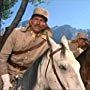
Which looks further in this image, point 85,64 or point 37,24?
point 85,64

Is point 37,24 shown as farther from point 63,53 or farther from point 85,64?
point 63,53

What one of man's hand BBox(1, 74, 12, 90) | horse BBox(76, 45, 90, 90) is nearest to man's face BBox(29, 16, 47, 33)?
man's hand BBox(1, 74, 12, 90)

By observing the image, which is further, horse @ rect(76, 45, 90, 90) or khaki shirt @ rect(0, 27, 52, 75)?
horse @ rect(76, 45, 90, 90)

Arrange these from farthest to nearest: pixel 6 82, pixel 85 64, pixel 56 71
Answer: pixel 85 64, pixel 6 82, pixel 56 71

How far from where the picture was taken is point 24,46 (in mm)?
8625

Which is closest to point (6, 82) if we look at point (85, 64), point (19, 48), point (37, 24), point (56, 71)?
point (19, 48)

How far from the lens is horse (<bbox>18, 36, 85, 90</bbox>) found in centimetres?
665

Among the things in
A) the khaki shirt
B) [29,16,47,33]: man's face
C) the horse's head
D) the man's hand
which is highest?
[29,16,47,33]: man's face

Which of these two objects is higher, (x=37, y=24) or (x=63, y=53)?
(x=37, y=24)

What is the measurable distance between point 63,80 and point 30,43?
7.06ft

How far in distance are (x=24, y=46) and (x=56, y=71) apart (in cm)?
194

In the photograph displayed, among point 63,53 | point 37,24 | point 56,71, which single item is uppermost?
point 37,24

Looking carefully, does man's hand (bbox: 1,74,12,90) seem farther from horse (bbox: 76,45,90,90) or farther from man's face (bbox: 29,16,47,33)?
horse (bbox: 76,45,90,90)

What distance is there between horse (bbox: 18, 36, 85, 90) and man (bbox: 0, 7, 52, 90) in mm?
1347
